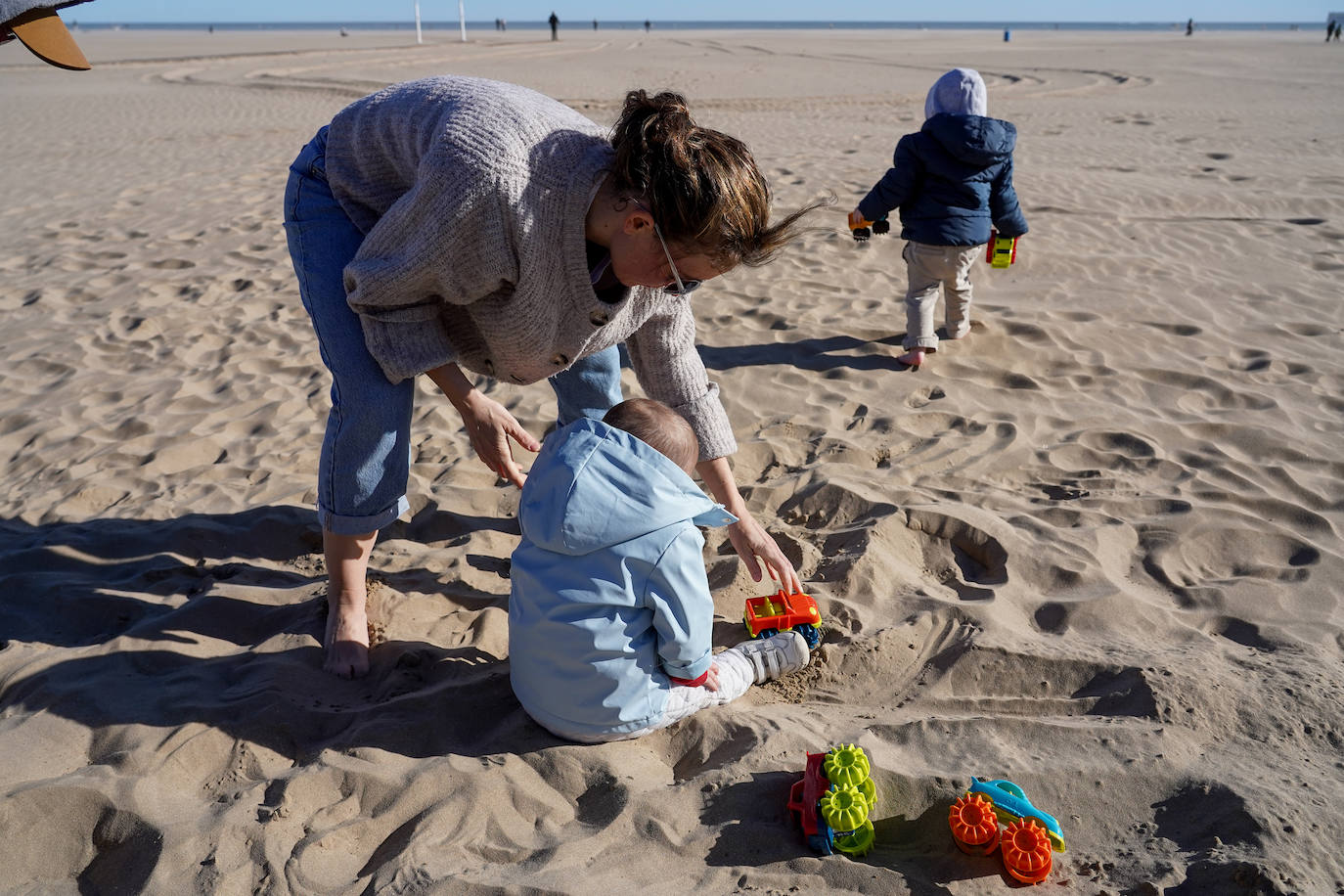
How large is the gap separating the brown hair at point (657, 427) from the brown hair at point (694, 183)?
42cm

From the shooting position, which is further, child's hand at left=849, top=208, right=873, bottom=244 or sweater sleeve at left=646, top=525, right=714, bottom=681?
child's hand at left=849, top=208, right=873, bottom=244


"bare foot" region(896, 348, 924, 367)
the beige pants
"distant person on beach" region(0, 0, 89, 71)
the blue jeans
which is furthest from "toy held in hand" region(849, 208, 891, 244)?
"distant person on beach" region(0, 0, 89, 71)

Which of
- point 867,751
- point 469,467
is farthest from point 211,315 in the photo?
point 867,751

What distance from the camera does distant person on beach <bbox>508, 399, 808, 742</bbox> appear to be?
1969 mm

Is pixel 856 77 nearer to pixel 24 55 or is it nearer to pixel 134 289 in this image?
pixel 134 289

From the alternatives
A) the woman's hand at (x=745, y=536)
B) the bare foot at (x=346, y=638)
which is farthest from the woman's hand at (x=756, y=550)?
the bare foot at (x=346, y=638)

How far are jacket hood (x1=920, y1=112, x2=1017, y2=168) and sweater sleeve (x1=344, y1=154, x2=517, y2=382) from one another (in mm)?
3240

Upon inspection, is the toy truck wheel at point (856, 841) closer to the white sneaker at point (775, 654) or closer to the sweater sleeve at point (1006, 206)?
the white sneaker at point (775, 654)

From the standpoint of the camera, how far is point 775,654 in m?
2.46

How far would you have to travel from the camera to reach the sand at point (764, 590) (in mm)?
1927

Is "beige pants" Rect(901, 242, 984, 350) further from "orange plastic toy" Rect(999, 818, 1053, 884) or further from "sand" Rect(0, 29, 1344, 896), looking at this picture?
"orange plastic toy" Rect(999, 818, 1053, 884)

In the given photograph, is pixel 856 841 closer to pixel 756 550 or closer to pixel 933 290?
pixel 756 550

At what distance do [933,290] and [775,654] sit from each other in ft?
9.29

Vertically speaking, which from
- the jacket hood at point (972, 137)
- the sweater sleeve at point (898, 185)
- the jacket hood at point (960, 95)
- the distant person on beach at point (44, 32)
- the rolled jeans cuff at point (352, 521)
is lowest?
the rolled jeans cuff at point (352, 521)
